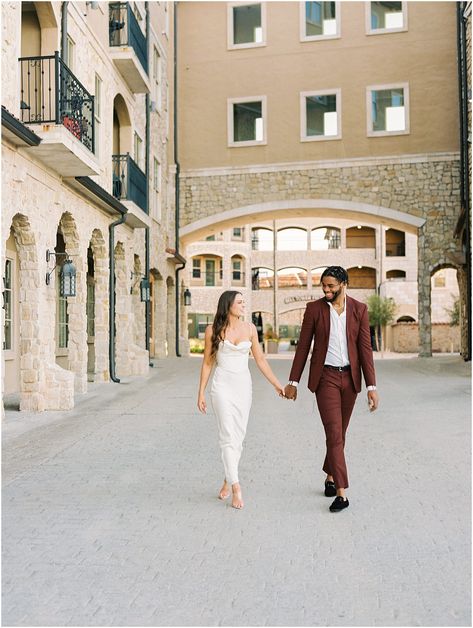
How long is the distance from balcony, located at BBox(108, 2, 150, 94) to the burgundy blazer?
472 inches

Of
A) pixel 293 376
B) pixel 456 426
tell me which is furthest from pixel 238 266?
pixel 293 376

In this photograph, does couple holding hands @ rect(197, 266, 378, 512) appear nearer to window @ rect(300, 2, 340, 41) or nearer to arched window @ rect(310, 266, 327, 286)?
window @ rect(300, 2, 340, 41)

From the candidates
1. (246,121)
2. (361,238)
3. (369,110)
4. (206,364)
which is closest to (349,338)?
(206,364)

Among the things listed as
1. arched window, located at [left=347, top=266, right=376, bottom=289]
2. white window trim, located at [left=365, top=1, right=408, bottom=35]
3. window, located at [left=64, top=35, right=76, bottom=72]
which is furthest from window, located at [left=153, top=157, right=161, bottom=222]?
arched window, located at [left=347, top=266, right=376, bottom=289]

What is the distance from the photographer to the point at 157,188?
23.5 m

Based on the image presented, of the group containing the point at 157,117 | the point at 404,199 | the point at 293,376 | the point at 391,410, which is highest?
the point at 157,117

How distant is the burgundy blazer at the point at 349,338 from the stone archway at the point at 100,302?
10.4 meters

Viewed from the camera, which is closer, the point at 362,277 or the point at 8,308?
the point at 8,308

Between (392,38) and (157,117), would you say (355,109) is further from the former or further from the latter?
(157,117)

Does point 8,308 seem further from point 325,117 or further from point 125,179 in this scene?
point 325,117

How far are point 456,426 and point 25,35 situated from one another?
31.7 feet

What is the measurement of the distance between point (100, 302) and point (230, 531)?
11146mm

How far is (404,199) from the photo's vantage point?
24859mm

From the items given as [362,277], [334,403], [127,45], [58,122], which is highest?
[127,45]
